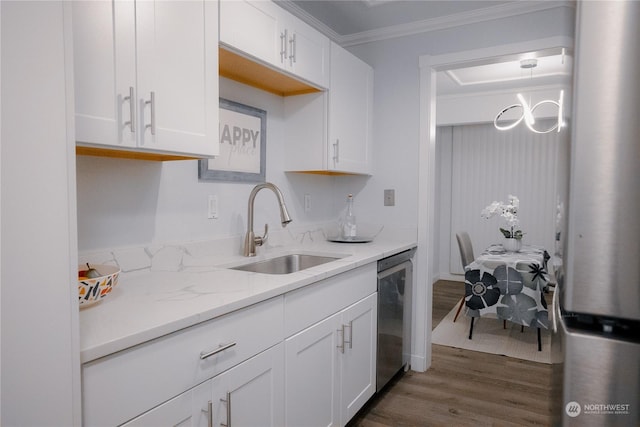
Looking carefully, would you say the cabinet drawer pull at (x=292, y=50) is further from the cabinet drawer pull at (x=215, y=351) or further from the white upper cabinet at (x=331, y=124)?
the cabinet drawer pull at (x=215, y=351)

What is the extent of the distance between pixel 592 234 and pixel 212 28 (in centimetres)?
161

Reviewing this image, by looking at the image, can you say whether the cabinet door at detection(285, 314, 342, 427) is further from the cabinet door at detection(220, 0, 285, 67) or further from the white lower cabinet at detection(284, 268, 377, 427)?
the cabinet door at detection(220, 0, 285, 67)

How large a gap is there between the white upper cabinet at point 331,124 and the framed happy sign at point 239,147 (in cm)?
24

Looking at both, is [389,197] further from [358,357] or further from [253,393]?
[253,393]

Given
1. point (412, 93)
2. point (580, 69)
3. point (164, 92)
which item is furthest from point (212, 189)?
point (580, 69)

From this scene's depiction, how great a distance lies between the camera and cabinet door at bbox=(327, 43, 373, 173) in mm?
2564

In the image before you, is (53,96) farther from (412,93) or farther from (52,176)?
(412,93)

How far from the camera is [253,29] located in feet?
6.14

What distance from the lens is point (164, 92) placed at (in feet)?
4.69

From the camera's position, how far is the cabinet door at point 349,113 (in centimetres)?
256

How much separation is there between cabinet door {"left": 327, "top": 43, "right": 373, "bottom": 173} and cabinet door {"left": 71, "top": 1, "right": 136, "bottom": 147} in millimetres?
1392

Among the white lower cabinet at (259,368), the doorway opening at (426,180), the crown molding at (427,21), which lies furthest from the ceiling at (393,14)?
the white lower cabinet at (259,368)

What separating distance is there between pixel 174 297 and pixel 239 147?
1149mm

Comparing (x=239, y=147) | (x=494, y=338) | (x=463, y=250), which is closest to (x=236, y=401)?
(x=239, y=147)
